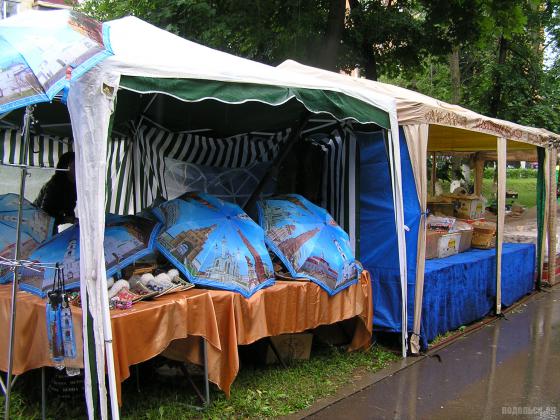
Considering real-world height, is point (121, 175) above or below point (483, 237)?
above

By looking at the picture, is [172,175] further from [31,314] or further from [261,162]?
[31,314]

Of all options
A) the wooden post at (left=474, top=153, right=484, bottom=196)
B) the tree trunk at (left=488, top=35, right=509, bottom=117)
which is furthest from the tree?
the tree trunk at (left=488, top=35, right=509, bottom=117)

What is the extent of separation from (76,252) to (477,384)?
12.0 feet

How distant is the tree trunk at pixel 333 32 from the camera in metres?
10.4

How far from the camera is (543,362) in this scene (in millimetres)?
5641

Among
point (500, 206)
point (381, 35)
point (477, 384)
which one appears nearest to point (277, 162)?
point (477, 384)

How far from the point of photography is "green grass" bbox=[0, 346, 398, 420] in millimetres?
3910

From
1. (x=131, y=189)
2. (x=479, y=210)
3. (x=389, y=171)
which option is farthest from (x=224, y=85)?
(x=479, y=210)

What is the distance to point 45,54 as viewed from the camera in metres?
2.85

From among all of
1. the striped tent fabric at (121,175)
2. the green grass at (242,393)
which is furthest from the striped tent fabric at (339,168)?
the striped tent fabric at (121,175)

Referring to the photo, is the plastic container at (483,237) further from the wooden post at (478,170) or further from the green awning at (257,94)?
the wooden post at (478,170)

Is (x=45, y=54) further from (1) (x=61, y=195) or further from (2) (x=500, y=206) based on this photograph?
(2) (x=500, y=206)

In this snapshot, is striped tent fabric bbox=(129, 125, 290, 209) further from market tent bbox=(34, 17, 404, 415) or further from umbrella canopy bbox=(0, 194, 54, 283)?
umbrella canopy bbox=(0, 194, 54, 283)

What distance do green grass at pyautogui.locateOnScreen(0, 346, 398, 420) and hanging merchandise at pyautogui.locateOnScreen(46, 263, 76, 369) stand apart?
2.16ft
